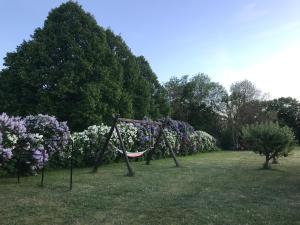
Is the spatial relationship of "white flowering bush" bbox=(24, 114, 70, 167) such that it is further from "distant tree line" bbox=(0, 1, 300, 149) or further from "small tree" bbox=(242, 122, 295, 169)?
"small tree" bbox=(242, 122, 295, 169)

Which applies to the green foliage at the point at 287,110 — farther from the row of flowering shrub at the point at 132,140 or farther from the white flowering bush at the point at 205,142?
the row of flowering shrub at the point at 132,140

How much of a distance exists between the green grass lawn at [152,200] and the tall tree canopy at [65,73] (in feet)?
19.2

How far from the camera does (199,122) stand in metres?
33.5

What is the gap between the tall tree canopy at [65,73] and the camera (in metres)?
14.8

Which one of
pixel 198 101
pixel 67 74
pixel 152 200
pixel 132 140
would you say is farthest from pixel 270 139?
Result: pixel 198 101

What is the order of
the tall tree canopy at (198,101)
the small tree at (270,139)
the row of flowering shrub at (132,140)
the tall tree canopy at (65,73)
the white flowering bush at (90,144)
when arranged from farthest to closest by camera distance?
the tall tree canopy at (198,101) < the tall tree canopy at (65,73) < the row of flowering shrub at (132,140) < the white flowering bush at (90,144) < the small tree at (270,139)

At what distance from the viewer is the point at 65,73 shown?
589 inches

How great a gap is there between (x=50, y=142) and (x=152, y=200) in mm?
5108

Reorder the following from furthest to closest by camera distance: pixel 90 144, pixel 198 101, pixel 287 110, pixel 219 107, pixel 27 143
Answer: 1. pixel 287 110
2. pixel 219 107
3. pixel 198 101
4. pixel 90 144
5. pixel 27 143

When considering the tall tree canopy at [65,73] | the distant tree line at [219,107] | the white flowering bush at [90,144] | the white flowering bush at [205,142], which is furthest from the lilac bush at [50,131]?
the distant tree line at [219,107]

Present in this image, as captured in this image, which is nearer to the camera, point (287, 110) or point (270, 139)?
point (270, 139)

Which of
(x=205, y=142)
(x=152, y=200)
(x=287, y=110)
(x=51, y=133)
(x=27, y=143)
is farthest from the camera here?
(x=287, y=110)

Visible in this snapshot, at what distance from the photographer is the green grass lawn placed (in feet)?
17.2

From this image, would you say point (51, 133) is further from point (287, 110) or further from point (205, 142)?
point (287, 110)
